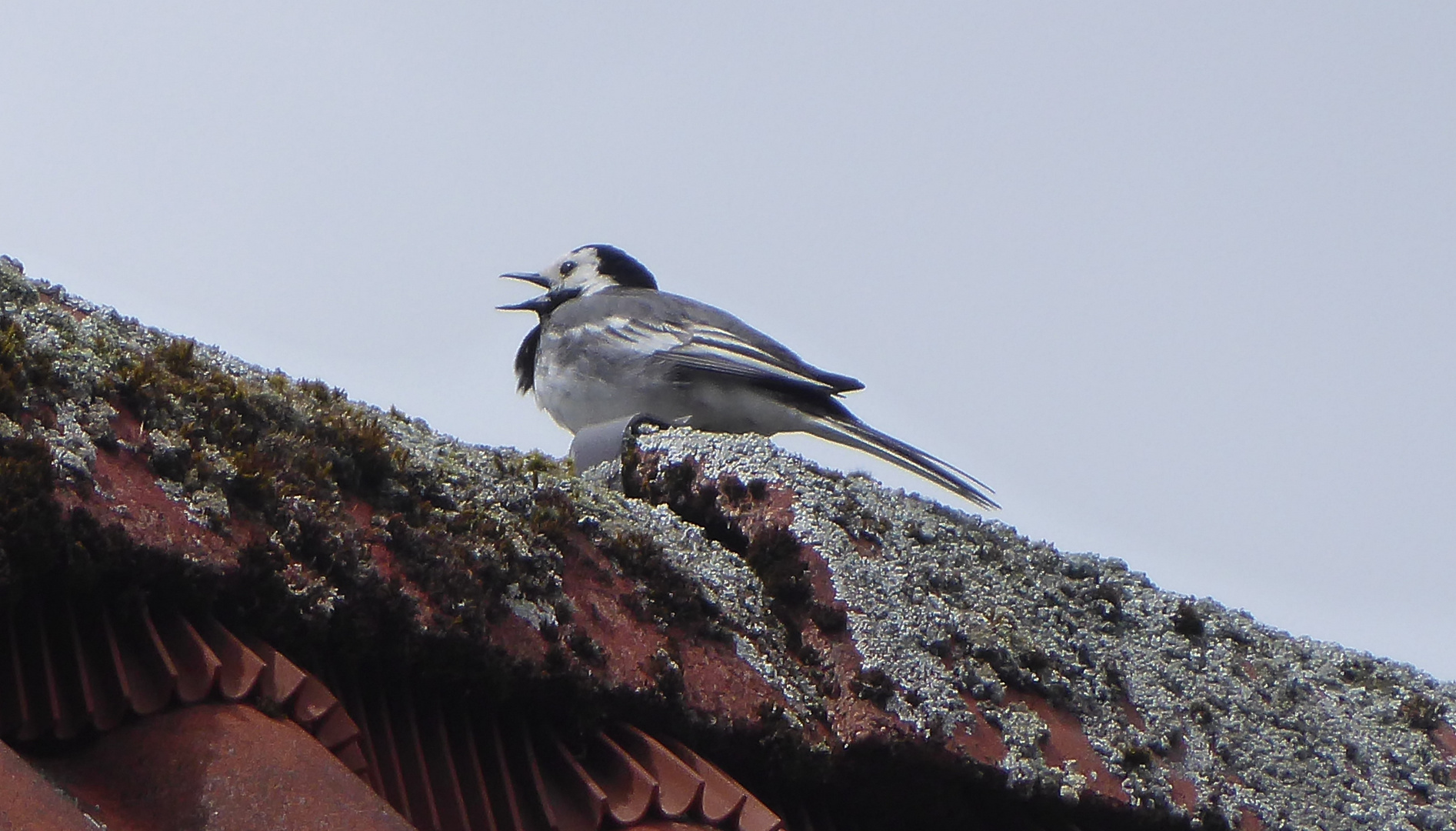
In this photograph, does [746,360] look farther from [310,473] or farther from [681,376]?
[310,473]

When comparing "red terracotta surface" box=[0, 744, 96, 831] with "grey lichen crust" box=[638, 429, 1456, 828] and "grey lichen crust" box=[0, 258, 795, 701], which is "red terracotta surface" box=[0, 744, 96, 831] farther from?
"grey lichen crust" box=[638, 429, 1456, 828]

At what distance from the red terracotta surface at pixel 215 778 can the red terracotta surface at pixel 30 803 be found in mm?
170

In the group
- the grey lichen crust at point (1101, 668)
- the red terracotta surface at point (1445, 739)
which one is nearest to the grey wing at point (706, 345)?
the grey lichen crust at point (1101, 668)

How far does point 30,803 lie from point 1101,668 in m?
2.49

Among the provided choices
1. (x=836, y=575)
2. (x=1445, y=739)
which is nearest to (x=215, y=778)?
(x=836, y=575)

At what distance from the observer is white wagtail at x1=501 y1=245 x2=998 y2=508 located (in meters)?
5.48

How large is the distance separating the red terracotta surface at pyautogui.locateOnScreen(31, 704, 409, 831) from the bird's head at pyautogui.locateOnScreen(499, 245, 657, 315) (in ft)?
20.8

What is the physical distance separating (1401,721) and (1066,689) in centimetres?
137

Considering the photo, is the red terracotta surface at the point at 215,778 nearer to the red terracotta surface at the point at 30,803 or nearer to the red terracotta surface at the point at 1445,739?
the red terracotta surface at the point at 30,803

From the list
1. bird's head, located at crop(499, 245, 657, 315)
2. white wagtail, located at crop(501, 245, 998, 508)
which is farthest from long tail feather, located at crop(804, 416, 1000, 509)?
bird's head, located at crop(499, 245, 657, 315)

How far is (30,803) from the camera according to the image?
1.65 metres

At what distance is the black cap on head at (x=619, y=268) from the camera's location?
8.59 meters

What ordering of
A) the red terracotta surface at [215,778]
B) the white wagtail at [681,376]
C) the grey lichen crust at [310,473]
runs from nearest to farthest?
the red terracotta surface at [215,778] → the grey lichen crust at [310,473] → the white wagtail at [681,376]

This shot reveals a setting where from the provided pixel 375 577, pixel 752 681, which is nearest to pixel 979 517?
pixel 752 681
